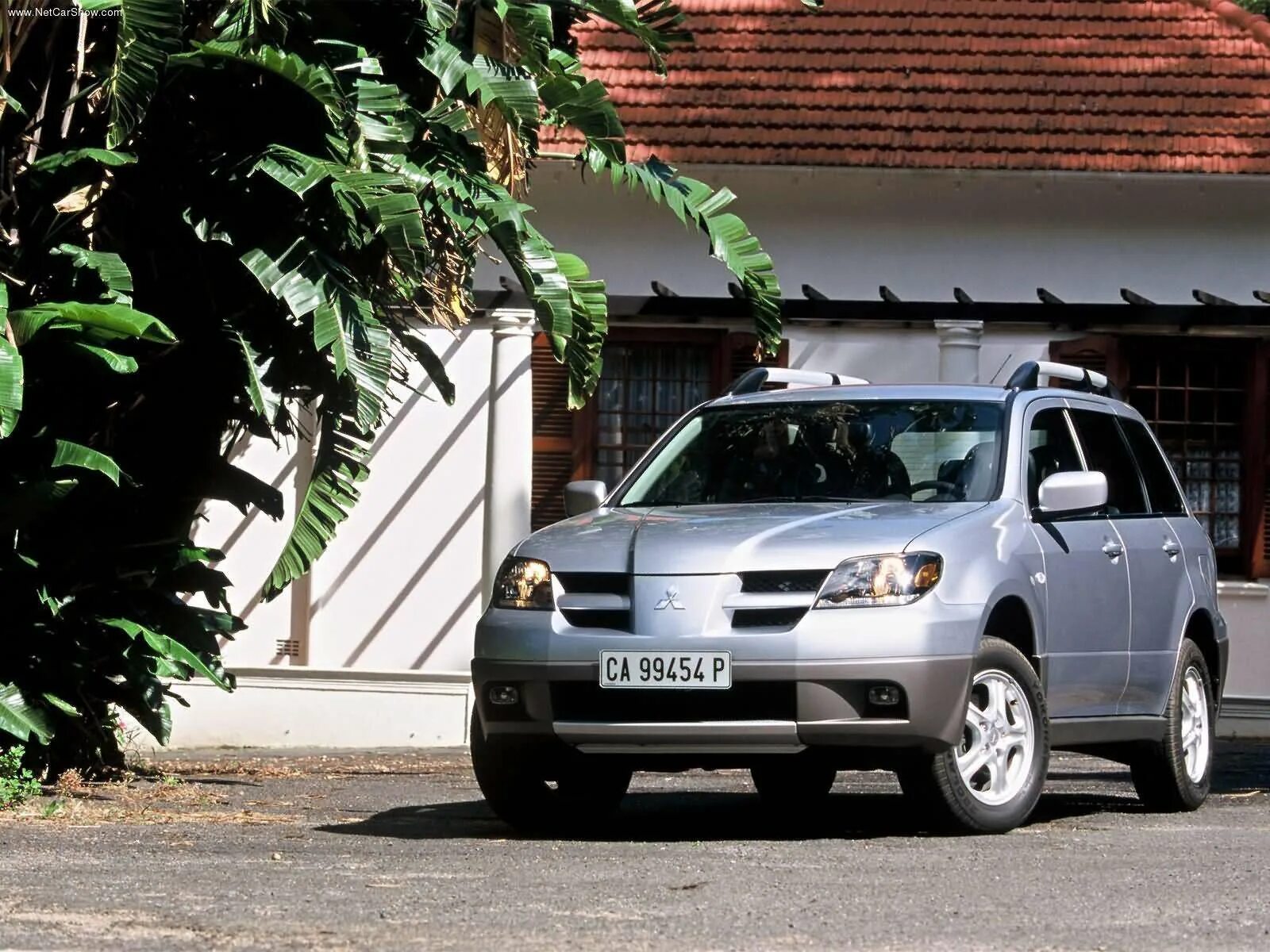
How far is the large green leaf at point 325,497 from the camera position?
10.2 meters

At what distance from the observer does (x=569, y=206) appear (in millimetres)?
17547

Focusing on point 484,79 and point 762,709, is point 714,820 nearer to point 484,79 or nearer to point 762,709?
point 762,709

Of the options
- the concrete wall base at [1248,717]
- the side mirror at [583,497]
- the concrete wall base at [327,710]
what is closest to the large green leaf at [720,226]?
the side mirror at [583,497]

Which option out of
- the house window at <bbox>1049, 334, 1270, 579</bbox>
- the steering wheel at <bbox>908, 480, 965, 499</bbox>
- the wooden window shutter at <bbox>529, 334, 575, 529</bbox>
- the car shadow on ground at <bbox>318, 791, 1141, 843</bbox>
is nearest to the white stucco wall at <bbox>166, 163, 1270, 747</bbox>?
the house window at <bbox>1049, 334, 1270, 579</bbox>

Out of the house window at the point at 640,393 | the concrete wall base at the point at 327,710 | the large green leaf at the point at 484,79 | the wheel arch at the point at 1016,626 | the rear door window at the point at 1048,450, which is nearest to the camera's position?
the wheel arch at the point at 1016,626

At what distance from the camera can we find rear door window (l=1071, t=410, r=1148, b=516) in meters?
9.35

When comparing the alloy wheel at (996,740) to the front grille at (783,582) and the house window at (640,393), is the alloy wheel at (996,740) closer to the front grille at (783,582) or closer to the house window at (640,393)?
the front grille at (783,582)

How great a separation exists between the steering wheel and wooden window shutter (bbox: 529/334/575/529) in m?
7.81

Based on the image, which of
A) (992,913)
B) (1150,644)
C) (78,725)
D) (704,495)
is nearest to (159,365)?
(78,725)

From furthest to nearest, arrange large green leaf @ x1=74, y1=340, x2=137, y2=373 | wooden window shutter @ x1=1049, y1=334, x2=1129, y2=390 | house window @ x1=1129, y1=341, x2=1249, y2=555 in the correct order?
house window @ x1=1129, y1=341, x2=1249, y2=555, wooden window shutter @ x1=1049, y1=334, x2=1129, y2=390, large green leaf @ x1=74, y1=340, x2=137, y2=373

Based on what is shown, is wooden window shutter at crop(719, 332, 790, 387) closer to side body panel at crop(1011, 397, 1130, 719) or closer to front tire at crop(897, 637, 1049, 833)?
side body panel at crop(1011, 397, 1130, 719)

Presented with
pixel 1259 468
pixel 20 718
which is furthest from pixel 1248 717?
pixel 20 718

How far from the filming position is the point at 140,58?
891 centimetres

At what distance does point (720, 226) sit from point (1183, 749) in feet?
10.5
